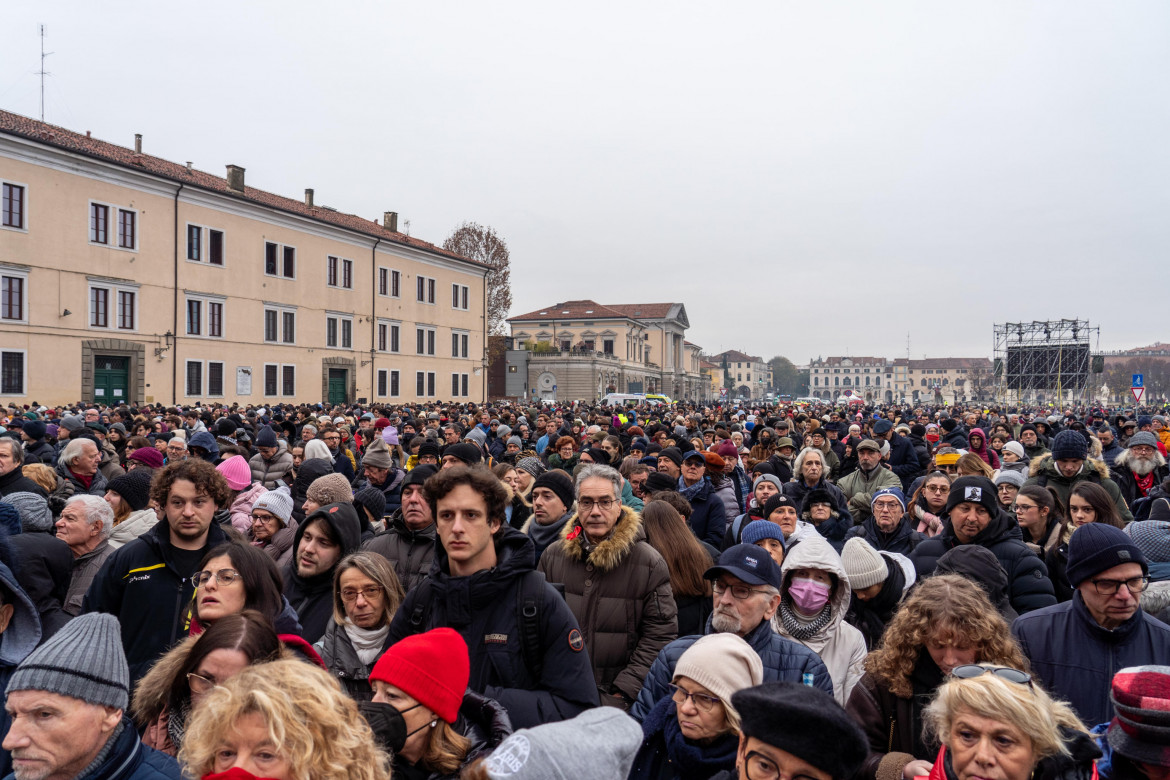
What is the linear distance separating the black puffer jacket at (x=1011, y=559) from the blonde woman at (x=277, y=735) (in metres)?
3.56

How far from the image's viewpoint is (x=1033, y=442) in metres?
10.3

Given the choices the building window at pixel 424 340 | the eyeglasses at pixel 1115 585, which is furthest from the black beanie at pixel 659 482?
the building window at pixel 424 340

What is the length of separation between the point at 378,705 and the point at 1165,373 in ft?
489

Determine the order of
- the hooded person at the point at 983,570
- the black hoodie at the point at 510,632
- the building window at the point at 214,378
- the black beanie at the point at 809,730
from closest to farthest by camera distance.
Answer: the black beanie at the point at 809,730 → the black hoodie at the point at 510,632 → the hooded person at the point at 983,570 → the building window at the point at 214,378

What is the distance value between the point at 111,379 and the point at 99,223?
254 inches

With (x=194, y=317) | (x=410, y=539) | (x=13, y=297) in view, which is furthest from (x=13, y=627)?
(x=194, y=317)

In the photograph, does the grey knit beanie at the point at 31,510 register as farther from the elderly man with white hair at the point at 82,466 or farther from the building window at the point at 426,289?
the building window at the point at 426,289

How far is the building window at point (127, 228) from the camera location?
3200 centimetres

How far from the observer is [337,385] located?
43531 mm

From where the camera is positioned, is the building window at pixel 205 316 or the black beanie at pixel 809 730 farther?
the building window at pixel 205 316

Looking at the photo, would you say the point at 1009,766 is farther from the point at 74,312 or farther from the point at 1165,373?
the point at 1165,373

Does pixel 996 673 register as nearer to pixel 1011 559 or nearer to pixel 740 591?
pixel 740 591

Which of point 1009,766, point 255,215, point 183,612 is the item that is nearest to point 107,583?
point 183,612

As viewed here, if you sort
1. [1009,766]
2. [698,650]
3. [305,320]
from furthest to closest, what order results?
[305,320]
[698,650]
[1009,766]
